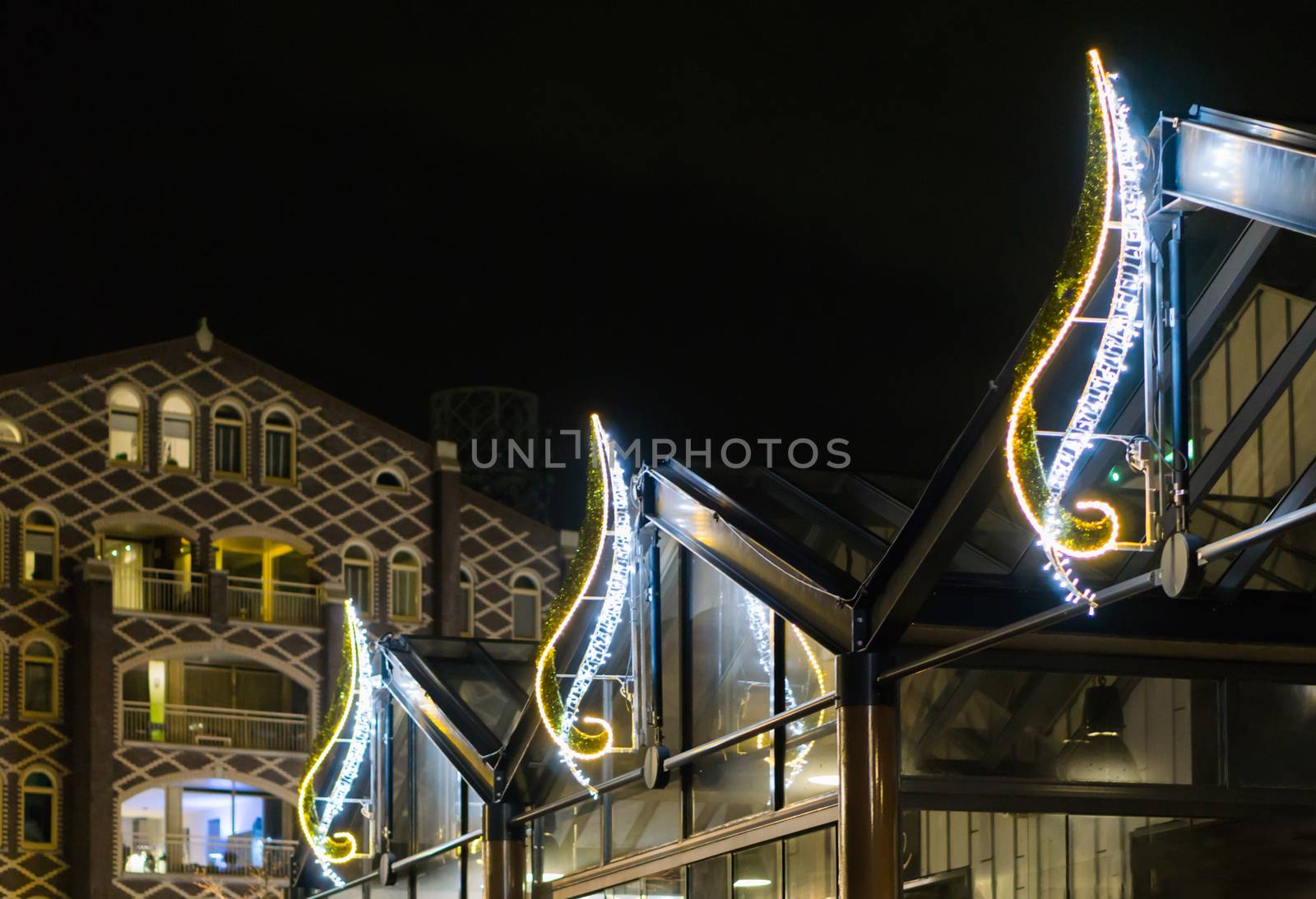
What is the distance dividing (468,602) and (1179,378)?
44.2 m

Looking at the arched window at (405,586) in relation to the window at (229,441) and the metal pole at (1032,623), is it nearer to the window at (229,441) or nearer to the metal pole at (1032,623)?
the window at (229,441)

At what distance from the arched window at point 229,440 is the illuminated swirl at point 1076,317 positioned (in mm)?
41687

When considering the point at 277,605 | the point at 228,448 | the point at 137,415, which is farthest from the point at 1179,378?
the point at 277,605

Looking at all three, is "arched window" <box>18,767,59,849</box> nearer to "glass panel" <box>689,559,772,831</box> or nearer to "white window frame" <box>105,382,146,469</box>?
"white window frame" <box>105,382,146,469</box>

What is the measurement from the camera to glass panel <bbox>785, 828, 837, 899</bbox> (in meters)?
15.4

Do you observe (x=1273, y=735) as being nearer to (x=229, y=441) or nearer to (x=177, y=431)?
(x=177, y=431)

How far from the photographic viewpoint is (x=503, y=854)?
21.9 m

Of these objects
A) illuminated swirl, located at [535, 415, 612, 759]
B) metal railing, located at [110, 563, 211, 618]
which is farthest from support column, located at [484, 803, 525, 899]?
metal railing, located at [110, 563, 211, 618]

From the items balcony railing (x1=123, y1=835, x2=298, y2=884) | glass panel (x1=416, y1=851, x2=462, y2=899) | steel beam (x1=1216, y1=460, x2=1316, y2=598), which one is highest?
steel beam (x1=1216, y1=460, x2=1316, y2=598)

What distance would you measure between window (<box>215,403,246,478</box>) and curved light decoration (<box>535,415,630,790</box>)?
32721 mm

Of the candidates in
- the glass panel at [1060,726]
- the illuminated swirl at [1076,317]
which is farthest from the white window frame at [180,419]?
the illuminated swirl at [1076,317]

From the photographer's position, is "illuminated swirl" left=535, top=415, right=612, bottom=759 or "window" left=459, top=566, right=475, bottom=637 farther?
"window" left=459, top=566, right=475, bottom=637

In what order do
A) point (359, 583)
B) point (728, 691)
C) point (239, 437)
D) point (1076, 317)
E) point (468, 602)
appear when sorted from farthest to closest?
point (468, 602) < point (359, 583) < point (239, 437) < point (728, 691) < point (1076, 317)

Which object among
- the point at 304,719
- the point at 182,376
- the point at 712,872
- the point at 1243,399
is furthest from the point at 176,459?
the point at 1243,399
